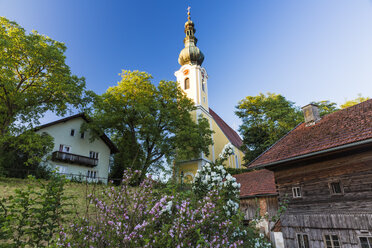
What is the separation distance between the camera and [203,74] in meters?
40.1

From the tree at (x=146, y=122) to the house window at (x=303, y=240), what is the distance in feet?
48.8

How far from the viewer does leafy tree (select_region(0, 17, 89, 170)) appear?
17531 mm

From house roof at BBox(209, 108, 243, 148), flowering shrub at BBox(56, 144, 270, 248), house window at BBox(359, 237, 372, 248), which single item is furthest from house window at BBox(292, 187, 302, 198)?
house roof at BBox(209, 108, 243, 148)

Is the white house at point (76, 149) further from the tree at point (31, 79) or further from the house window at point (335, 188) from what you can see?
the house window at point (335, 188)

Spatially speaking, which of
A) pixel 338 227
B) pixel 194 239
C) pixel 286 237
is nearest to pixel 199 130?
pixel 286 237

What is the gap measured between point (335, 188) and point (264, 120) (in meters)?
19.4

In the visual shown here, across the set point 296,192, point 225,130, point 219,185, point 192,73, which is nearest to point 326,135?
point 296,192

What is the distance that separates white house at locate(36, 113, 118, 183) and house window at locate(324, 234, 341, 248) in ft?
64.1

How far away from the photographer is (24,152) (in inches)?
745

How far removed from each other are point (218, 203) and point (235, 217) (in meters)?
0.47

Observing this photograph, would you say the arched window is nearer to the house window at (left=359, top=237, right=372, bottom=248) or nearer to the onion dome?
the onion dome

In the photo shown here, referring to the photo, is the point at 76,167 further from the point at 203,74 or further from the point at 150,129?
the point at 203,74

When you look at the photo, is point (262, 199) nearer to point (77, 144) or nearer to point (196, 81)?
point (77, 144)

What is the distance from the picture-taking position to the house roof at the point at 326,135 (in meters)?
9.70
